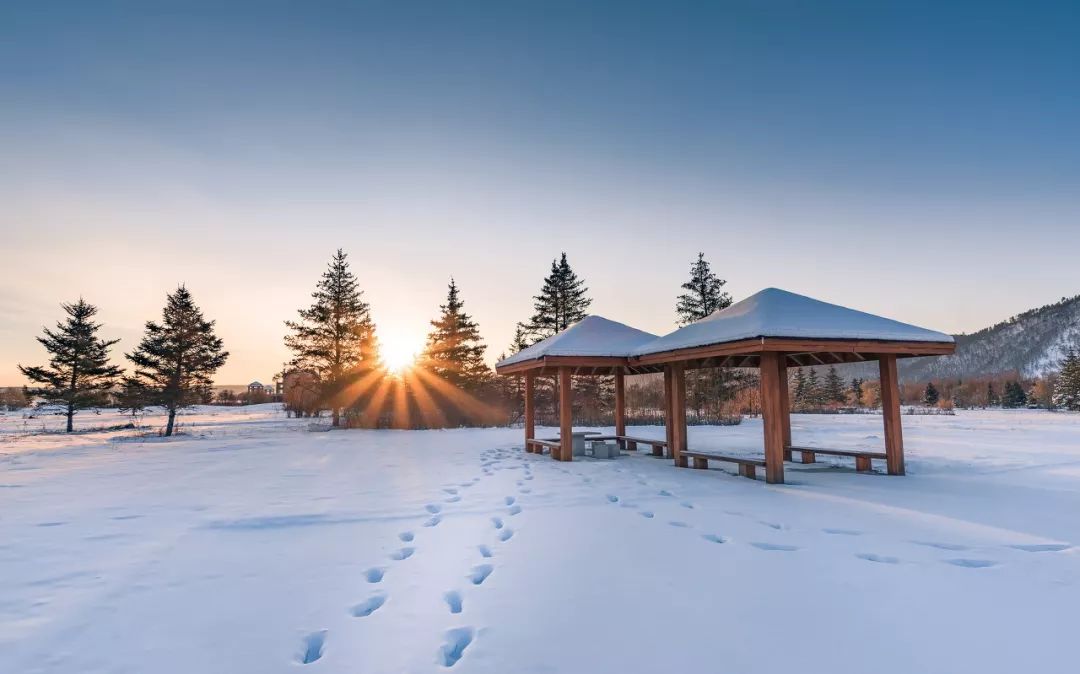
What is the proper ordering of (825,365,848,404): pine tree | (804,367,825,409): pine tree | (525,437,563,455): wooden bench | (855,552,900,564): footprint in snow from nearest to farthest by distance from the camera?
1. (855,552,900,564): footprint in snow
2. (525,437,563,455): wooden bench
3. (804,367,825,409): pine tree
4. (825,365,848,404): pine tree

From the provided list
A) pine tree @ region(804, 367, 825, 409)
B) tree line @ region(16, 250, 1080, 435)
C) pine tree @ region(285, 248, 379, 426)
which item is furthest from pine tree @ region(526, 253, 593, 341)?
pine tree @ region(804, 367, 825, 409)

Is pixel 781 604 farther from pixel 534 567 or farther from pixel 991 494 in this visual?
pixel 991 494

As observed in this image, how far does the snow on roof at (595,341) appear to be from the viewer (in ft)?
35.1

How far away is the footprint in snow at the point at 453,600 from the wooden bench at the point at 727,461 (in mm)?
5861

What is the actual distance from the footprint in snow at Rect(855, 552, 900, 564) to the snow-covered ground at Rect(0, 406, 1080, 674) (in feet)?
0.08

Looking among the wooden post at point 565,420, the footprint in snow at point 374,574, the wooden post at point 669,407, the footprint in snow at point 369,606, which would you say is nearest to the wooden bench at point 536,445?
the wooden post at point 565,420

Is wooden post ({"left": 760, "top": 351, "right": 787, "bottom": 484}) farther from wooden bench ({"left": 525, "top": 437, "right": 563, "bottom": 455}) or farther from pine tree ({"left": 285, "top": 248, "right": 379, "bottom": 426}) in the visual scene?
pine tree ({"left": 285, "top": 248, "right": 379, "bottom": 426})

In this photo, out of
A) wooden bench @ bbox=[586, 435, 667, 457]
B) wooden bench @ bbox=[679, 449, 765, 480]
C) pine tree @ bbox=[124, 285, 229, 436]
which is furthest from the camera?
pine tree @ bbox=[124, 285, 229, 436]

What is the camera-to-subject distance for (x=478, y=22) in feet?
35.6

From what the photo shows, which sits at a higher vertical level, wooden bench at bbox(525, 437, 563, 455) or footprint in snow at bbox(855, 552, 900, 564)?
wooden bench at bbox(525, 437, 563, 455)

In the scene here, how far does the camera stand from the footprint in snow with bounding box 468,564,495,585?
159 inches

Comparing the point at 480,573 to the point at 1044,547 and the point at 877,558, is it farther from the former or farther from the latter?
the point at 1044,547

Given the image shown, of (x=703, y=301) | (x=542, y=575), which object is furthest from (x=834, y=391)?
(x=542, y=575)

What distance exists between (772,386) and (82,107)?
13511mm
